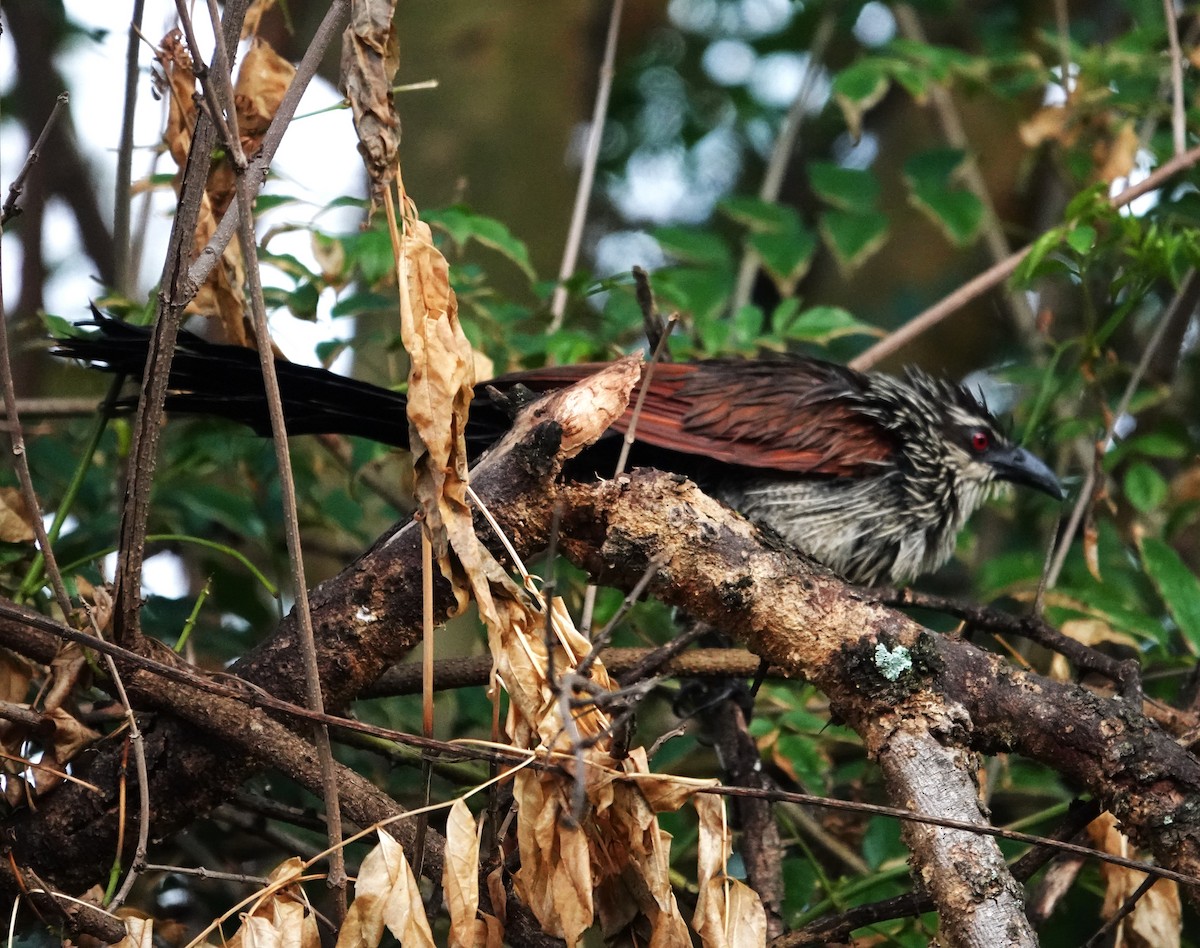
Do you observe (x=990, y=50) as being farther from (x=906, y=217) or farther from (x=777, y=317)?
(x=777, y=317)

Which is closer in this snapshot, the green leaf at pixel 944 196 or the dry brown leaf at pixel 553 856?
the dry brown leaf at pixel 553 856

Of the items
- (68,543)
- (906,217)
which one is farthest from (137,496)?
(906,217)

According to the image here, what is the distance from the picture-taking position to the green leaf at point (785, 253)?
376cm

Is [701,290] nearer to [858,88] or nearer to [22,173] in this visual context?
[858,88]

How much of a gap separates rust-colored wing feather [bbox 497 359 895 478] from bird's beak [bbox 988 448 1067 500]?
0.44 m

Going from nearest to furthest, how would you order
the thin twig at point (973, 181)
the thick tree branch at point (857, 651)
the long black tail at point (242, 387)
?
the thick tree branch at point (857, 651), the long black tail at point (242, 387), the thin twig at point (973, 181)

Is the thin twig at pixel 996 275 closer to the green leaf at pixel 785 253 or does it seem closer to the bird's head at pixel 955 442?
the bird's head at pixel 955 442

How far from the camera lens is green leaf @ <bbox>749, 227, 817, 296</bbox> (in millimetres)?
→ 3760

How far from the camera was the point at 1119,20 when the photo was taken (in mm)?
6055

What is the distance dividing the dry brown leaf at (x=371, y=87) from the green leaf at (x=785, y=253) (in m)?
2.12

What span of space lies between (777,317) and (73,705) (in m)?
2.01

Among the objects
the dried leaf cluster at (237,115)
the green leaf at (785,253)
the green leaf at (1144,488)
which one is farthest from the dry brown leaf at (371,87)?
the green leaf at (1144,488)

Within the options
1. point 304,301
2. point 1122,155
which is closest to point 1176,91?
point 1122,155

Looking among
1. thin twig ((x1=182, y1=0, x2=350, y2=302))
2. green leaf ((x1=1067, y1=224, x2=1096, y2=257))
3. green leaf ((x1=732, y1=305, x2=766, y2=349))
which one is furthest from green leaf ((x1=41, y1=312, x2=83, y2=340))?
green leaf ((x1=1067, y1=224, x2=1096, y2=257))
